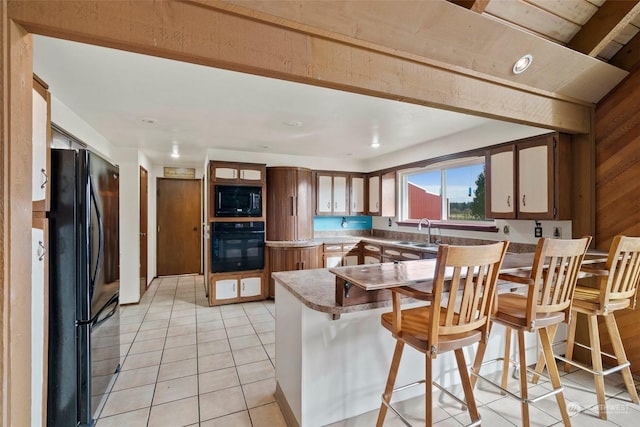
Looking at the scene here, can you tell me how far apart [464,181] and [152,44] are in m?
3.72

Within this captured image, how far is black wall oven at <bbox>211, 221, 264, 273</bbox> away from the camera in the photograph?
412 centimetres

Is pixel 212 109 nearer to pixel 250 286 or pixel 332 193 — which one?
pixel 250 286

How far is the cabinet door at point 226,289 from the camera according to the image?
13.5 ft

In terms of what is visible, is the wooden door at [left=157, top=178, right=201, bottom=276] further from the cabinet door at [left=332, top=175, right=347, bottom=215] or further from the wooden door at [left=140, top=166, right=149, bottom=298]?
the cabinet door at [left=332, top=175, right=347, bottom=215]

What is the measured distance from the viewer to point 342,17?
1.45m

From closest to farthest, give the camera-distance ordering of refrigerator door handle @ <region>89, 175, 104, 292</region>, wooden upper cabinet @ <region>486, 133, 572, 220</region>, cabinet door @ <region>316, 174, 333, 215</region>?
1. refrigerator door handle @ <region>89, 175, 104, 292</region>
2. wooden upper cabinet @ <region>486, 133, 572, 220</region>
3. cabinet door @ <region>316, 174, 333, 215</region>

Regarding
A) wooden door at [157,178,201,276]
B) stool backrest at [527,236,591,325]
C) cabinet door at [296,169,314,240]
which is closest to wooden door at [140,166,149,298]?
wooden door at [157,178,201,276]

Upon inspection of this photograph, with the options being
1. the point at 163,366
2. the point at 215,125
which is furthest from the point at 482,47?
the point at 163,366

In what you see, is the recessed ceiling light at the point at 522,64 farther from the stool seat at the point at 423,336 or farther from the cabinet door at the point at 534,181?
the stool seat at the point at 423,336

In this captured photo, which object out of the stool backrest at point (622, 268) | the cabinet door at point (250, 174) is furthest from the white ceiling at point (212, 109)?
the stool backrest at point (622, 268)

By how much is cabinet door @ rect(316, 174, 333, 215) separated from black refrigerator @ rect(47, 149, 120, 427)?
3426mm

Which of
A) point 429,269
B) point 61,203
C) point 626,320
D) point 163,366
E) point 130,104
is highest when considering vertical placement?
point 130,104

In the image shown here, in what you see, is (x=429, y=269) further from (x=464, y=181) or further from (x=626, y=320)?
(x=464, y=181)

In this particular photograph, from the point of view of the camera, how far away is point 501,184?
3.02m
